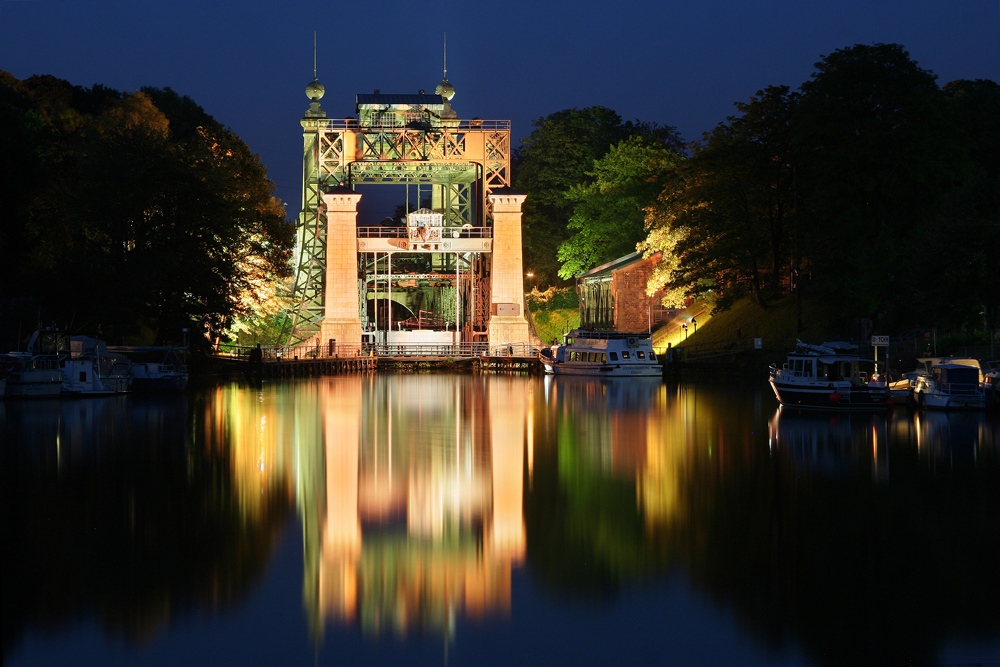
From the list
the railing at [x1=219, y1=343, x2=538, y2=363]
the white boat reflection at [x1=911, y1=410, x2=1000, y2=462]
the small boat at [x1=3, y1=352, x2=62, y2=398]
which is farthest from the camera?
the railing at [x1=219, y1=343, x2=538, y2=363]

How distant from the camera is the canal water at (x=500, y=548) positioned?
10.7m

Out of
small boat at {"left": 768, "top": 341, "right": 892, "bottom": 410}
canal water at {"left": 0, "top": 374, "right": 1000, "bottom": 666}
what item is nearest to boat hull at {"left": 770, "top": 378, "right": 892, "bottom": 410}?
small boat at {"left": 768, "top": 341, "right": 892, "bottom": 410}

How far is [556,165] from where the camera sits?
81312mm

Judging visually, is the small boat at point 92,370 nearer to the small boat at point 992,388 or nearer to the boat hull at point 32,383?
the boat hull at point 32,383

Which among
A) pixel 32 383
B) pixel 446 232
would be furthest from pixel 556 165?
pixel 32 383

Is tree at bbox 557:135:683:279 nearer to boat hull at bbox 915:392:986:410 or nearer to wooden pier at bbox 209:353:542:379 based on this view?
wooden pier at bbox 209:353:542:379

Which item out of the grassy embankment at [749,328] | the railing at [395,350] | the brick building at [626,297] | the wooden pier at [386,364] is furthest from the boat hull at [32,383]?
the brick building at [626,297]

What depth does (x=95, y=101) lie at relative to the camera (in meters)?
68.8

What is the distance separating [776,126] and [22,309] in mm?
32968

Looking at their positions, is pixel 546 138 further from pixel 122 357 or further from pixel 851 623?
pixel 851 623

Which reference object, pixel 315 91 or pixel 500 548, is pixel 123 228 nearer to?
pixel 315 91

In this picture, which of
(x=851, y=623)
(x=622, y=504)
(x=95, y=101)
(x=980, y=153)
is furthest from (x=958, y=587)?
(x=95, y=101)

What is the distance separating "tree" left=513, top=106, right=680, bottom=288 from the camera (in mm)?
80750

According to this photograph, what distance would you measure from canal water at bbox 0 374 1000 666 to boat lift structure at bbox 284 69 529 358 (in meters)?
38.7
